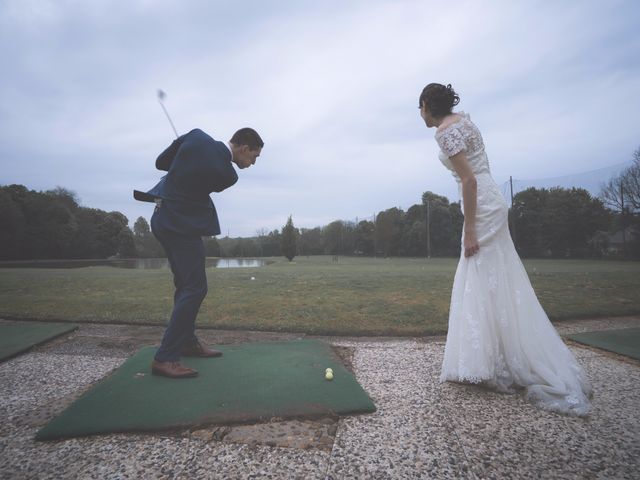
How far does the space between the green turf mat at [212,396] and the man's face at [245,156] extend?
7.02 ft

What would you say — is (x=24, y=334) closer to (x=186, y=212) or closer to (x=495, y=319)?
(x=186, y=212)

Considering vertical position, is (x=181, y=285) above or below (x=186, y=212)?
below

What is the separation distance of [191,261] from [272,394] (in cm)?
153

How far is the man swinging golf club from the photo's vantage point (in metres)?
3.13

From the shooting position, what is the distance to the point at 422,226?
56156 mm

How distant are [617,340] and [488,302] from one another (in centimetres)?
313

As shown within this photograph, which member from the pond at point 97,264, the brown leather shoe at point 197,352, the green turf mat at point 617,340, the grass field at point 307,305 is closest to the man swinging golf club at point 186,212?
the brown leather shoe at point 197,352

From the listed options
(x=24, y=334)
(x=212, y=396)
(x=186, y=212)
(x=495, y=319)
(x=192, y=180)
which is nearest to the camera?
(x=212, y=396)

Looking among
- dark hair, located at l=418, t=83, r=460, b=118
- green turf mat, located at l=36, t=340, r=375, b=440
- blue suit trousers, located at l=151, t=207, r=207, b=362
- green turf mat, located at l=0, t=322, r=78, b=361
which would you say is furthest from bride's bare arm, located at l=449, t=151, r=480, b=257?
green turf mat, located at l=0, t=322, r=78, b=361

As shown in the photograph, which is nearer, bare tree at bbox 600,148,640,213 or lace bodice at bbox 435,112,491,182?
lace bodice at bbox 435,112,491,182

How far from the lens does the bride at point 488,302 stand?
2.80 meters

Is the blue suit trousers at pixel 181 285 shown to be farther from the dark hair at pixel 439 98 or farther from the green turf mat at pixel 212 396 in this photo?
the dark hair at pixel 439 98

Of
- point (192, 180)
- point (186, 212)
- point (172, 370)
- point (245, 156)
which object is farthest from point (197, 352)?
point (245, 156)

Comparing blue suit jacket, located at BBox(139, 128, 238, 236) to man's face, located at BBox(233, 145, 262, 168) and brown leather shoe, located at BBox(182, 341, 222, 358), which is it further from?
brown leather shoe, located at BBox(182, 341, 222, 358)
